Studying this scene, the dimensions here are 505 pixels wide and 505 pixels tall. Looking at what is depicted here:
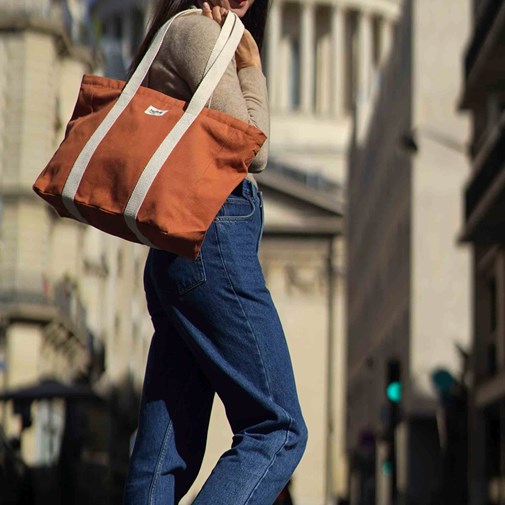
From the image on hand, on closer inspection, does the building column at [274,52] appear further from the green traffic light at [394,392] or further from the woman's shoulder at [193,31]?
the woman's shoulder at [193,31]

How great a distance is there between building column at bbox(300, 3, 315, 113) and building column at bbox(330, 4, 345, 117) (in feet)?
3.86

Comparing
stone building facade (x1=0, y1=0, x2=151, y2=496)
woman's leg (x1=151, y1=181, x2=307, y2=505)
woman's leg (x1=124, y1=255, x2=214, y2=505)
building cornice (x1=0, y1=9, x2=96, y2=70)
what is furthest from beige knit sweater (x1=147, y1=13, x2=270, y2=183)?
building cornice (x1=0, y1=9, x2=96, y2=70)

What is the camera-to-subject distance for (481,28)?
101 feet

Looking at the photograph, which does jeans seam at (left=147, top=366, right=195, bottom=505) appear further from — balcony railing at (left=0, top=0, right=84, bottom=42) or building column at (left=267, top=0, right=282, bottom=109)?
building column at (left=267, top=0, right=282, bottom=109)

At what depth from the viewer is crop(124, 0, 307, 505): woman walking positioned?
4.11 metres

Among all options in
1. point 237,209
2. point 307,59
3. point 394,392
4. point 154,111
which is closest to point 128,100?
point 154,111

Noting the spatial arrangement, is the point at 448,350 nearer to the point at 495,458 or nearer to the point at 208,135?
the point at 495,458

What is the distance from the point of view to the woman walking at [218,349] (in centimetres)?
411

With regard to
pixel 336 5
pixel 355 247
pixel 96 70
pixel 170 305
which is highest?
pixel 170 305

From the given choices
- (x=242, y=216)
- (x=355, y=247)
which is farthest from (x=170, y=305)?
(x=355, y=247)

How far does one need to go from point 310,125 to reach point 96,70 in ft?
173

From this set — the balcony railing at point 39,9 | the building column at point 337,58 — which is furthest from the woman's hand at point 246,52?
the building column at point 337,58

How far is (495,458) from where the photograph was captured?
107 feet

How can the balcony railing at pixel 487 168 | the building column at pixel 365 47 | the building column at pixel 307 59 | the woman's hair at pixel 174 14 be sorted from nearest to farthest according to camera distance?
the woman's hair at pixel 174 14 < the balcony railing at pixel 487 168 < the building column at pixel 307 59 < the building column at pixel 365 47
